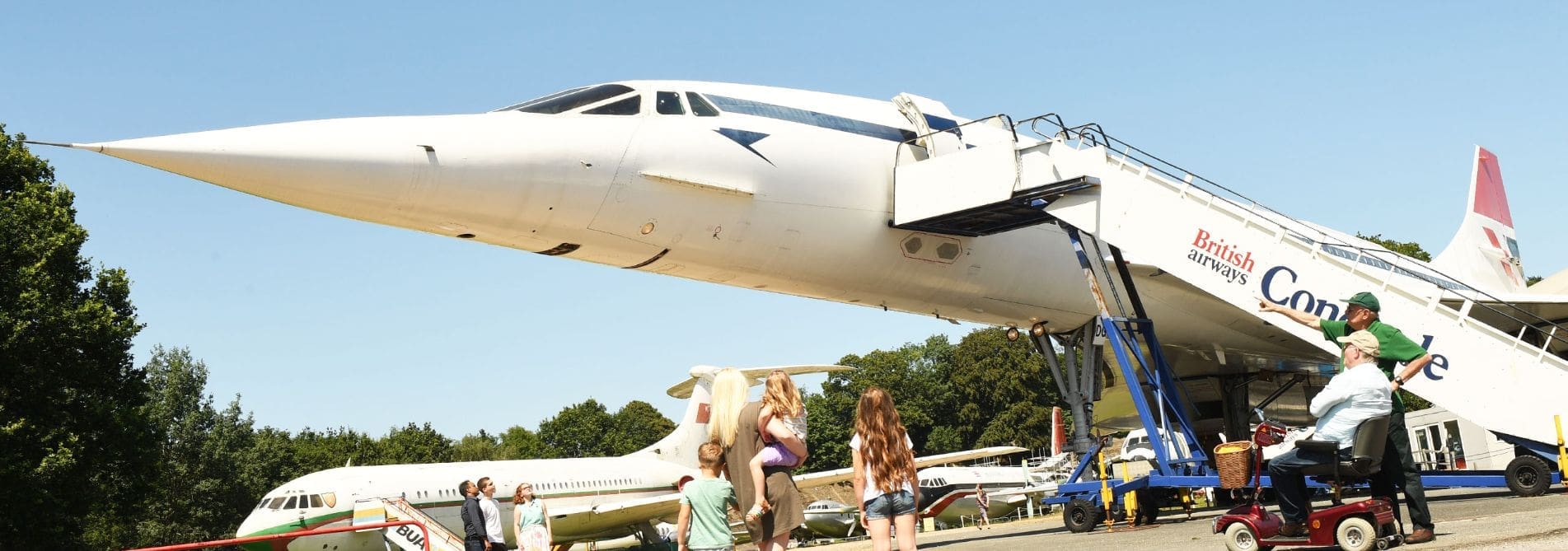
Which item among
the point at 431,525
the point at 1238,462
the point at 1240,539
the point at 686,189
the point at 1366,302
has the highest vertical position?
the point at 686,189

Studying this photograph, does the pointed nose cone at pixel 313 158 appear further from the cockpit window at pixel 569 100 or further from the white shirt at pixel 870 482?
the white shirt at pixel 870 482

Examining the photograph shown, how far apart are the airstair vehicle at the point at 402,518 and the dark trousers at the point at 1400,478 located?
14.9 meters

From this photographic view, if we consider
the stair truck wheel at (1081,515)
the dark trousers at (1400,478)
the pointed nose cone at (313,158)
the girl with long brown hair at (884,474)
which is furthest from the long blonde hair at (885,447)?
the stair truck wheel at (1081,515)

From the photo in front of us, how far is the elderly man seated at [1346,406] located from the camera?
21.6 feet

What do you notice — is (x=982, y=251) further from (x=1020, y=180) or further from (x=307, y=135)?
(x=307, y=135)

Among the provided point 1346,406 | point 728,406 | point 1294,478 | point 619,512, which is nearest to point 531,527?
point 728,406

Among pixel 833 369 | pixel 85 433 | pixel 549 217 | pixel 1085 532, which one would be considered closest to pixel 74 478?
pixel 85 433

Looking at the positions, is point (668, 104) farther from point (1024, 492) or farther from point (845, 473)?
point (1024, 492)

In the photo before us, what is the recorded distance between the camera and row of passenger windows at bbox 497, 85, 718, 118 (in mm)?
10586

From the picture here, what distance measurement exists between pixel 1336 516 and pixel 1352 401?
706mm

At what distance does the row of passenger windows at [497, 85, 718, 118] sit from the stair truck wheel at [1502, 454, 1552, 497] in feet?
29.0

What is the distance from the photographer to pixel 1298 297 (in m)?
11.9

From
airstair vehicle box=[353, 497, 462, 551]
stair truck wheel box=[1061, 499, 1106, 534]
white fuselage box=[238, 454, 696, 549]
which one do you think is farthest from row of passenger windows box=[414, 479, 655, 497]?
stair truck wheel box=[1061, 499, 1106, 534]

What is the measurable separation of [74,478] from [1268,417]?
21.2 meters
